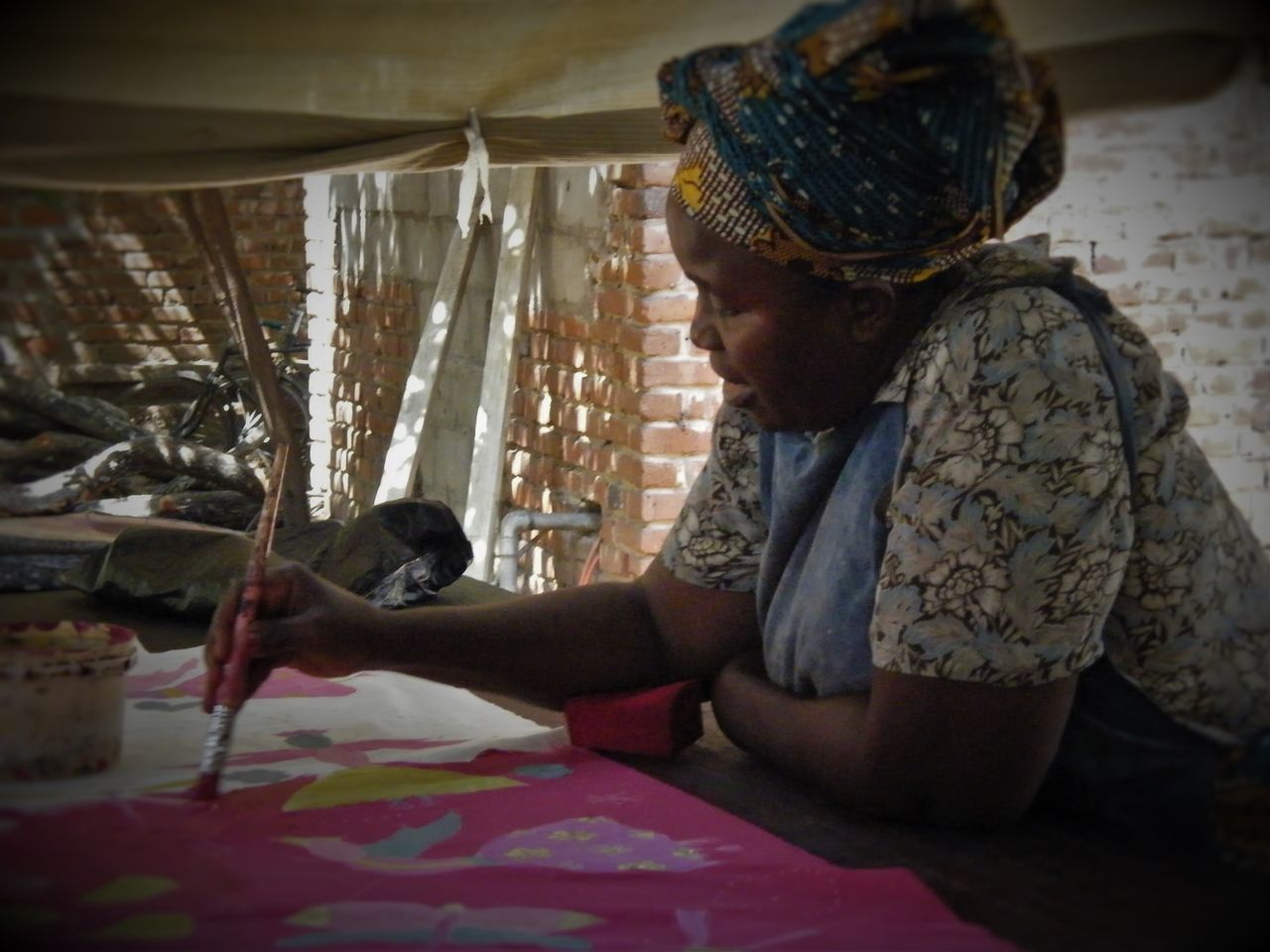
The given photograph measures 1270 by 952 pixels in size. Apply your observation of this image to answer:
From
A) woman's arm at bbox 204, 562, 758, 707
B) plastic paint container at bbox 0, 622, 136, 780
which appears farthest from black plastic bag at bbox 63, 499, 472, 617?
plastic paint container at bbox 0, 622, 136, 780

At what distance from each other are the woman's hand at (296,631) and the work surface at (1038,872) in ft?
0.76

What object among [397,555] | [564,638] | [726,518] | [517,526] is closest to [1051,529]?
[726,518]

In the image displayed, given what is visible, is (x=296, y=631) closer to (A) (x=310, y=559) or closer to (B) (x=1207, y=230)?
(A) (x=310, y=559)

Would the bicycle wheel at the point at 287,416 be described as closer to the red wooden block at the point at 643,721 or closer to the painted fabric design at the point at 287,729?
the painted fabric design at the point at 287,729

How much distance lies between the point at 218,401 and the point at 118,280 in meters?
0.33

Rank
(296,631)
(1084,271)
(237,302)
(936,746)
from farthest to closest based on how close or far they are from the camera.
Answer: (1084,271)
(237,302)
(296,631)
(936,746)

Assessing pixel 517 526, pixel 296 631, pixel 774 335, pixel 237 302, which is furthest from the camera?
pixel 517 526

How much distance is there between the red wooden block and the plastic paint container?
1.84ft

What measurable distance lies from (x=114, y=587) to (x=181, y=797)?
1133mm

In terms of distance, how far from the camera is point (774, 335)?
5.44ft

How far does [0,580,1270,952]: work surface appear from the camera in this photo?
4.45 ft

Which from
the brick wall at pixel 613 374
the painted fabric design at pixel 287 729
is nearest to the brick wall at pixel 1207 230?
Answer: the painted fabric design at pixel 287 729

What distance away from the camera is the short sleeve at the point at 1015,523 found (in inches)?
58.6

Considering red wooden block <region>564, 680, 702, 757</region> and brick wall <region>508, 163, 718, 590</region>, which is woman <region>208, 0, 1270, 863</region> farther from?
brick wall <region>508, 163, 718, 590</region>
